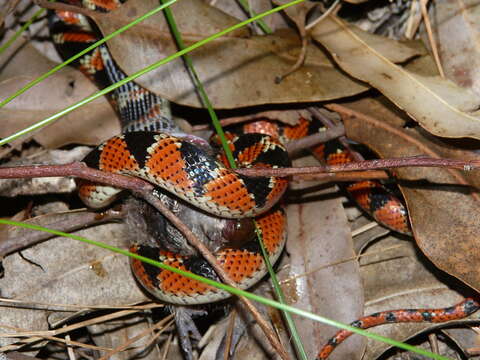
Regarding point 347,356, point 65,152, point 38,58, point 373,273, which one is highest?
point 38,58

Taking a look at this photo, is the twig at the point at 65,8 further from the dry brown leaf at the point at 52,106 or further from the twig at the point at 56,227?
the twig at the point at 56,227

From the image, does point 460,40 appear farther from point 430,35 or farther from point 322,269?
point 322,269

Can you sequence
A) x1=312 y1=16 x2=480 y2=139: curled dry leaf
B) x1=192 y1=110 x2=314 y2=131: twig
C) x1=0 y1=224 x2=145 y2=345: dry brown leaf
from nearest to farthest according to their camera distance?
x1=312 y1=16 x2=480 y2=139: curled dry leaf, x1=0 y1=224 x2=145 y2=345: dry brown leaf, x1=192 y1=110 x2=314 y2=131: twig

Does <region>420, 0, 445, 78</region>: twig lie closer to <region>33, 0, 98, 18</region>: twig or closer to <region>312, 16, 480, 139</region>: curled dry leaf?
<region>312, 16, 480, 139</region>: curled dry leaf

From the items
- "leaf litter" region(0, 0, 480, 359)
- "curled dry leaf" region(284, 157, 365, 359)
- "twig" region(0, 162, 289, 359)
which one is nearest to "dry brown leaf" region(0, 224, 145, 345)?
"leaf litter" region(0, 0, 480, 359)

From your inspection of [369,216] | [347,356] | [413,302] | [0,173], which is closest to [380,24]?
[369,216]

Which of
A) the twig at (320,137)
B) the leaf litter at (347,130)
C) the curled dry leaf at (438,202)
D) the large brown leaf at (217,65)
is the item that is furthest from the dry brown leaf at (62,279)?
the curled dry leaf at (438,202)

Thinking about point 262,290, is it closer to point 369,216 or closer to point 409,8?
point 369,216
